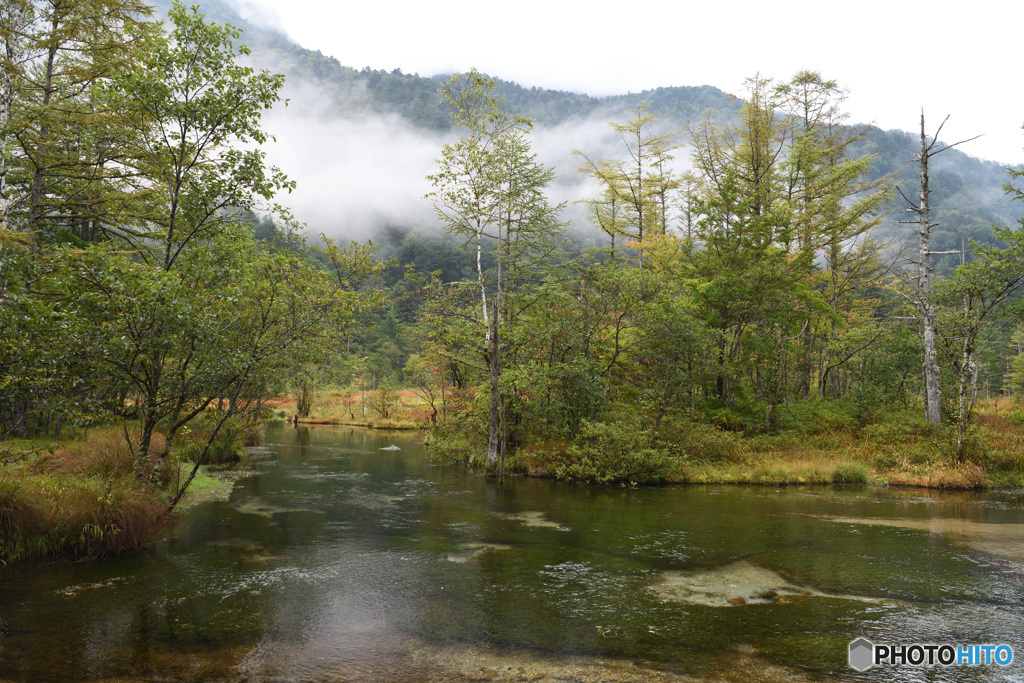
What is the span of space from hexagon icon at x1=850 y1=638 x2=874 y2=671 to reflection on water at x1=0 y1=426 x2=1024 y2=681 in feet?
0.39

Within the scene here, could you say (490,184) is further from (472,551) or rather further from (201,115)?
(472,551)

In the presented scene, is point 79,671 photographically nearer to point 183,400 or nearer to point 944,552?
point 183,400

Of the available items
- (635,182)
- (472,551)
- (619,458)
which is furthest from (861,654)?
(635,182)

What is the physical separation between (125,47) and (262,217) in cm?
10936

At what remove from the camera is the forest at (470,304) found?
9.41 m

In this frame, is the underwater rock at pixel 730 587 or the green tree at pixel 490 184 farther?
the green tree at pixel 490 184

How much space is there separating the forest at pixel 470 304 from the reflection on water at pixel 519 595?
2.31m

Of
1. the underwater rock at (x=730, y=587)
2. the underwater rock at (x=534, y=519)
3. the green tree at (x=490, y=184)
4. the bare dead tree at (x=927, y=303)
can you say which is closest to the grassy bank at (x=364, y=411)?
the green tree at (x=490, y=184)

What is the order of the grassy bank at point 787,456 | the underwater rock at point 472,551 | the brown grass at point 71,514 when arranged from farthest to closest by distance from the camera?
the grassy bank at point 787,456 → the underwater rock at point 472,551 → the brown grass at point 71,514

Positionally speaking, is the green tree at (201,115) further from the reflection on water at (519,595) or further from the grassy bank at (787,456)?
the grassy bank at (787,456)

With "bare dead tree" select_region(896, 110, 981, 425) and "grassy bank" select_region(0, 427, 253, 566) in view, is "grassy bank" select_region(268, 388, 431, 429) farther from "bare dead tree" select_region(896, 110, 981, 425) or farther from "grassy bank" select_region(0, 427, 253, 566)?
"bare dead tree" select_region(896, 110, 981, 425)

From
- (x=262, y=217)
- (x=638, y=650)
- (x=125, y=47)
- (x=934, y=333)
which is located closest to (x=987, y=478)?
(x=934, y=333)

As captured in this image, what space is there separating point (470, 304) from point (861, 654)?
1744 cm

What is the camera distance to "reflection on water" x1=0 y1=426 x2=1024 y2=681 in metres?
5.96
